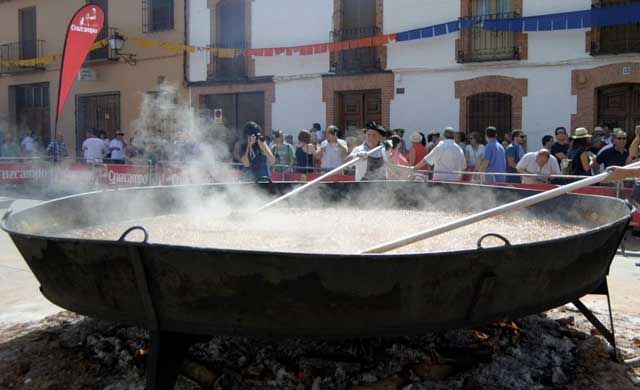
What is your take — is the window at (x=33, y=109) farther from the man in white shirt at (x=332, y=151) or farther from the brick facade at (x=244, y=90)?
the man in white shirt at (x=332, y=151)

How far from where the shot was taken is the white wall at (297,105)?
16.8m

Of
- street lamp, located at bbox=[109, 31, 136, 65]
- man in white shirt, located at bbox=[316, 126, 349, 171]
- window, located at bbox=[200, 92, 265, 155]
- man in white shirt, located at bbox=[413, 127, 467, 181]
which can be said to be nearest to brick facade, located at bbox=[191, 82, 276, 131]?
window, located at bbox=[200, 92, 265, 155]

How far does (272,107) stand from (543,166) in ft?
33.4

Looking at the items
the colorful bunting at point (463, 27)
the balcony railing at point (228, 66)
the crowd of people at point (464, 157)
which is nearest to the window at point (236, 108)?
the balcony railing at point (228, 66)

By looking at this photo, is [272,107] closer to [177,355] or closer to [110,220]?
[110,220]

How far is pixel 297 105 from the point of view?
17.0m

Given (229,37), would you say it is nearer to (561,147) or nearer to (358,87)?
(358,87)

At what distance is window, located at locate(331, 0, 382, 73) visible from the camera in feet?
52.1

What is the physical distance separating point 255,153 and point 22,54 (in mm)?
18225

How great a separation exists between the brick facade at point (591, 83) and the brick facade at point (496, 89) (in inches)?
42.6

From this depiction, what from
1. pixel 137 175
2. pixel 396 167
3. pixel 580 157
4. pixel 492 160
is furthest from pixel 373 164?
pixel 137 175

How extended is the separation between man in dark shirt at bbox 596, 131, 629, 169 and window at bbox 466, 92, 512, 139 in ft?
19.8

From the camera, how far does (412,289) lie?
2.58 m

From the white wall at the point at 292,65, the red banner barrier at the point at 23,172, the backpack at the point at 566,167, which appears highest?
the white wall at the point at 292,65
